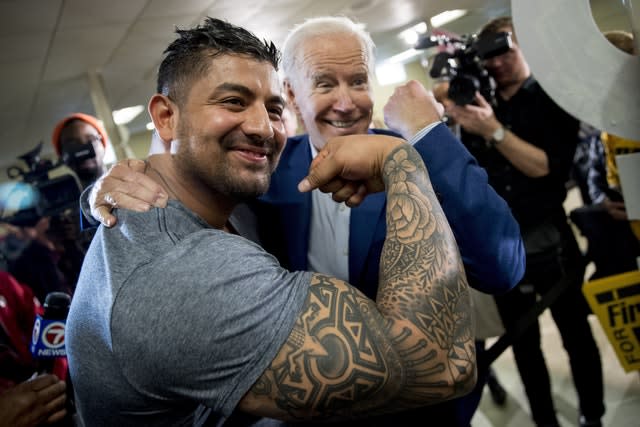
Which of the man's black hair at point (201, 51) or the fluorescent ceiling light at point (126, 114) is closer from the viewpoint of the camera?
the man's black hair at point (201, 51)

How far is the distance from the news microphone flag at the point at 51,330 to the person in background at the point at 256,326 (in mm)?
445

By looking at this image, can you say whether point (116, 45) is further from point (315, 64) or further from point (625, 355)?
point (625, 355)

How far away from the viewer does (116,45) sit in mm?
4035

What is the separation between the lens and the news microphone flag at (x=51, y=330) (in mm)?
1104

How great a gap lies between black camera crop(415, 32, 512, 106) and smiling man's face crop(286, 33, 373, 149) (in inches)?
17.5

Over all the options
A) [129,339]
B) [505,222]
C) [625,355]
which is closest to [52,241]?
[129,339]

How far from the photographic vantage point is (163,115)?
928mm

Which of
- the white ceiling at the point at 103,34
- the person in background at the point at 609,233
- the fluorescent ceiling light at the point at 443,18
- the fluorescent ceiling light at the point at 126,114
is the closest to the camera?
the person in background at the point at 609,233

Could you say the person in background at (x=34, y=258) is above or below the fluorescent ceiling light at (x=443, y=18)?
below

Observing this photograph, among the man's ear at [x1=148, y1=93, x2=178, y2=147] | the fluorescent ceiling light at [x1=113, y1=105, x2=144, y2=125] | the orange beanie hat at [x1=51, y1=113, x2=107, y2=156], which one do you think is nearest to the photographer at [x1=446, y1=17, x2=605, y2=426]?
the man's ear at [x1=148, y1=93, x2=178, y2=147]

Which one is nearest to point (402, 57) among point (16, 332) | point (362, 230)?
point (362, 230)

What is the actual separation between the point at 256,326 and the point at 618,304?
42.7 inches

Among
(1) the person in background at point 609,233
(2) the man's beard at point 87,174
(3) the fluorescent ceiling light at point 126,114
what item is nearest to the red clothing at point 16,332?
(2) the man's beard at point 87,174

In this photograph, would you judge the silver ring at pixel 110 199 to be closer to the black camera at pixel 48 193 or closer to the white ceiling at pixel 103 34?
the black camera at pixel 48 193
